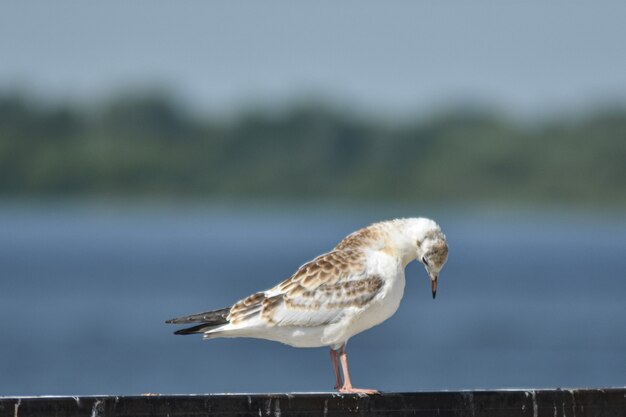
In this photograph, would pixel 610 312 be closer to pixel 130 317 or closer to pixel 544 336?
pixel 544 336

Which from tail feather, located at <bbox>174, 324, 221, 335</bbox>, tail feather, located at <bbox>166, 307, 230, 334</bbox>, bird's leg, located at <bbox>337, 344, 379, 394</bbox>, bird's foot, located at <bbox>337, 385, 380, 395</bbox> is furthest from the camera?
tail feather, located at <bbox>166, 307, 230, 334</bbox>

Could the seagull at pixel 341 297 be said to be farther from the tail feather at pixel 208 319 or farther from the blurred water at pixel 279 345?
the blurred water at pixel 279 345

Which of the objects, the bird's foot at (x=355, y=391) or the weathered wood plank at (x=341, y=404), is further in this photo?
the bird's foot at (x=355, y=391)

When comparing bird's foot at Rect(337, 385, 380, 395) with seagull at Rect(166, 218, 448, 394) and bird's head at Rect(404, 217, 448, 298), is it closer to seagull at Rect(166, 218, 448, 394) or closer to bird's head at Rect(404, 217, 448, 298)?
seagull at Rect(166, 218, 448, 394)

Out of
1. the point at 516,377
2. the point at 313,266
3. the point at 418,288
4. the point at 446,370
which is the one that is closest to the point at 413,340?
the point at 446,370

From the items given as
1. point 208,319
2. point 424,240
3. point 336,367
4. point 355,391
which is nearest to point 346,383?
point 336,367

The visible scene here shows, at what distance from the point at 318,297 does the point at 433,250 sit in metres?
1.02

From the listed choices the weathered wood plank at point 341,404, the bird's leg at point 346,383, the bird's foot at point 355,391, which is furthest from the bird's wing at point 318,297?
the weathered wood plank at point 341,404

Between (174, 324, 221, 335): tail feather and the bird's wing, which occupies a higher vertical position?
the bird's wing

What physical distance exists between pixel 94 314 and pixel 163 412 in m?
78.9

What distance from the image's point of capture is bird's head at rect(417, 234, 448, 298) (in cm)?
1145

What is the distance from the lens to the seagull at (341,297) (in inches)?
449

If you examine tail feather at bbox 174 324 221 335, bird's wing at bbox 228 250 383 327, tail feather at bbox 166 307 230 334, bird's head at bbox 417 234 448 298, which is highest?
bird's head at bbox 417 234 448 298

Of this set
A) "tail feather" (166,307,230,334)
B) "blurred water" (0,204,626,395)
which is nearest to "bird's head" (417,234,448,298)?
"tail feather" (166,307,230,334)
